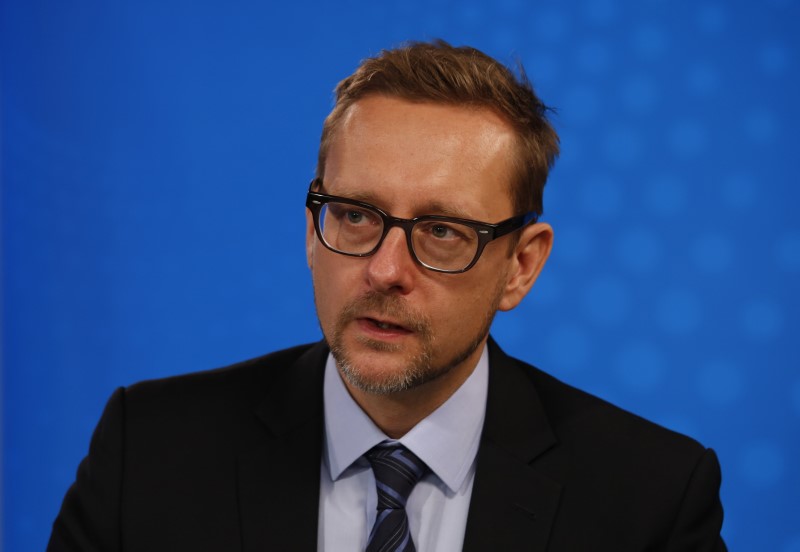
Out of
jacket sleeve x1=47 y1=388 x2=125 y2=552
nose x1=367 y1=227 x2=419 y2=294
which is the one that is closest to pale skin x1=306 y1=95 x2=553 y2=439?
nose x1=367 y1=227 x2=419 y2=294

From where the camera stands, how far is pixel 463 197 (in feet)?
5.83

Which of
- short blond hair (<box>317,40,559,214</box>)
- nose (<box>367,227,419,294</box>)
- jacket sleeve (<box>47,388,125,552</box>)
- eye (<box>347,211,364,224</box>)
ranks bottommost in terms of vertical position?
jacket sleeve (<box>47,388,125,552</box>)

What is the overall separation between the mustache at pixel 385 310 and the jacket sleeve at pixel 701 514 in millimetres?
674

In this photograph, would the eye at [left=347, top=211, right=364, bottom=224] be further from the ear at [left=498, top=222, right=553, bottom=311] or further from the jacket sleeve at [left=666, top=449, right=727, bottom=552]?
the jacket sleeve at [left=666, top=449, right=727, bottom=552]

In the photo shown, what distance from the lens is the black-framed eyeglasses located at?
1727 millimetres

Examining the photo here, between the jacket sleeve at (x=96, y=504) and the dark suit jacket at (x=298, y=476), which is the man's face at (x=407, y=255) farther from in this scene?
the jacket sleeve at (x=96, y=504)

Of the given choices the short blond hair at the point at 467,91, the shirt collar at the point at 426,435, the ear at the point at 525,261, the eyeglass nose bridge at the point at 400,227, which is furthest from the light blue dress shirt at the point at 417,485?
the short blond hair at the point at 467,91

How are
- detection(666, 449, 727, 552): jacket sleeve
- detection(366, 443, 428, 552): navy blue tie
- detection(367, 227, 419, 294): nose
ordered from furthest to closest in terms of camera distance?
detection(666, 449, 727, 552): jacket sleeve → detection(366, 443, 428, 552): navy blue tie → detection(367, 227, 419, 294): nose

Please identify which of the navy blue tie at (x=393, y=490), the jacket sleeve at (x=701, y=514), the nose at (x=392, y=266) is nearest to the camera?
the nose at (x=392, y=266)

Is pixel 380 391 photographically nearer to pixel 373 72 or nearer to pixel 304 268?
pixel 373 72

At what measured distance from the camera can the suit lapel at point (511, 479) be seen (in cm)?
184

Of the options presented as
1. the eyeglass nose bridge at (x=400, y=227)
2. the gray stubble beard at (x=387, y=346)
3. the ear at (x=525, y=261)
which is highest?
the ear at (x=525, y=261)

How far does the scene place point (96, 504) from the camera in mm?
1867

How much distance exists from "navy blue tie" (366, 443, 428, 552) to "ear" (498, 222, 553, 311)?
1.19 feet
